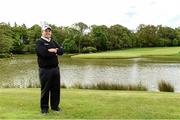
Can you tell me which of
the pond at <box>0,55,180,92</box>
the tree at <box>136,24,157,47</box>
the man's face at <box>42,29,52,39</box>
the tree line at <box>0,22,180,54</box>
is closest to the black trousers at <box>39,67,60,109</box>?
the man's face at <box>42,29,52,39</box>

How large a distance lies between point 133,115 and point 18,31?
9884cm

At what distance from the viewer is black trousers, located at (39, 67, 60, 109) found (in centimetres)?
834

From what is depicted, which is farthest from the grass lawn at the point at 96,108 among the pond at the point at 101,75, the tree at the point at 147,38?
the tree at the point at 147,38

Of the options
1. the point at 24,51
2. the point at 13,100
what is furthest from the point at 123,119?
the point at 24,51

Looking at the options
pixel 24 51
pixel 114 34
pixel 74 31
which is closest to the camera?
pixel 24 51

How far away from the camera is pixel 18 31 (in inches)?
4107

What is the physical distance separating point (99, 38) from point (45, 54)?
3398 inches

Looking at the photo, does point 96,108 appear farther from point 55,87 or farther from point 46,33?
point 46,33

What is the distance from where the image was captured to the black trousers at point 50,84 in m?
8.34

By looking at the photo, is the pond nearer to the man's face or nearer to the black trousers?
the black trousers

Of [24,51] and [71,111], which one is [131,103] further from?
[24,51]

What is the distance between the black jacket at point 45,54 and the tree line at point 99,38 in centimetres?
8275

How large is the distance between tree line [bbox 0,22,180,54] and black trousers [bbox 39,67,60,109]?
3250 inches

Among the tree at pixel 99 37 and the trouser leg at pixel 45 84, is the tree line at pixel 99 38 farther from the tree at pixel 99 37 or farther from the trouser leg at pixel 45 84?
the trouser leg at pixel 45 84
